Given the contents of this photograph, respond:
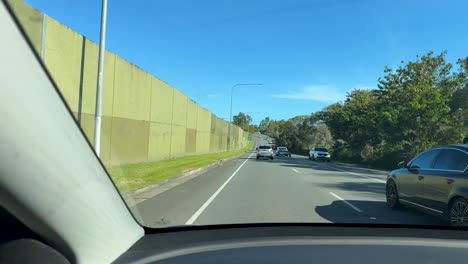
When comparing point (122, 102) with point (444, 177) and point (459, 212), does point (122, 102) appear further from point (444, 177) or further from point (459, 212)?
point (459, 212)

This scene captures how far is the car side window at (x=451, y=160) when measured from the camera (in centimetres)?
776

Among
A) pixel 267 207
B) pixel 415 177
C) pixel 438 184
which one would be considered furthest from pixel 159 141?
pixel 438 184

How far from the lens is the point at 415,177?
30.3 feet

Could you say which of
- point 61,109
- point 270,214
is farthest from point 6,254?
point 270,214

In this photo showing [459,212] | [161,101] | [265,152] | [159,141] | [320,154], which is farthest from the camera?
[320,154]

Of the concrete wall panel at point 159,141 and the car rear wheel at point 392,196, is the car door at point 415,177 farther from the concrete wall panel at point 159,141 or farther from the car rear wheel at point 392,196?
the concrete wall panel at point 159,141

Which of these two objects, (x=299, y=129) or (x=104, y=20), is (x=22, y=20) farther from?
(x=299, y=129)

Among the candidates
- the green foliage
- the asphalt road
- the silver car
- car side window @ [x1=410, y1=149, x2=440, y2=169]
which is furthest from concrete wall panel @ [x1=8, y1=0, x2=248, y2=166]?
the green foliage

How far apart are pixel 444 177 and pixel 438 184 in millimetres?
202

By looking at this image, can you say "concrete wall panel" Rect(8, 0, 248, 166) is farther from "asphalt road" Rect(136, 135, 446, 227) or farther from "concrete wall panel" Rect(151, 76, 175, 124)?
"asphalt road" Rect(136, 135, 446, 227)

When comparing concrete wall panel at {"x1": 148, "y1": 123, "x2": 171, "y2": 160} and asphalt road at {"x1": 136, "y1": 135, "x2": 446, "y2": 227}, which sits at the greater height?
concrete wall panel at {"x1": 148, "y1": 123, "x2": 171, "y2": 160}

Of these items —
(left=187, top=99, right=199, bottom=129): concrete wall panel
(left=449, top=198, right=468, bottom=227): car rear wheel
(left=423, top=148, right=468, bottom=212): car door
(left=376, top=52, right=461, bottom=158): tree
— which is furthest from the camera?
(left=187, top=99, right=199, bottom=129): concrete wall panel

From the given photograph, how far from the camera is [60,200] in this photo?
7.04 feet

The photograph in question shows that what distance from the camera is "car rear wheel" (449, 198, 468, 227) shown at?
6947 mm
